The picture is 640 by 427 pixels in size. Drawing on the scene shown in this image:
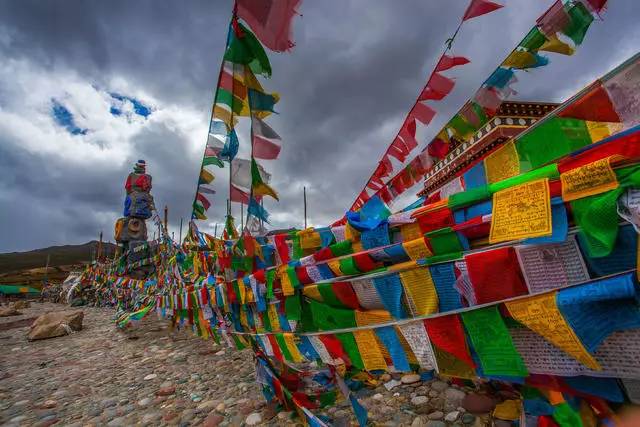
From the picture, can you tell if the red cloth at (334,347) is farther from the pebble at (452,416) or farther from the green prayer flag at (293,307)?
the pebble at (452,416)

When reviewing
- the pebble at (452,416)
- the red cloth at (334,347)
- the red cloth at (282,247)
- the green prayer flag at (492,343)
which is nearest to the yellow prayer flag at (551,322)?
the green prayer flag at (492,343)

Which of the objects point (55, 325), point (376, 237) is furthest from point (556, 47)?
point (55, 325)

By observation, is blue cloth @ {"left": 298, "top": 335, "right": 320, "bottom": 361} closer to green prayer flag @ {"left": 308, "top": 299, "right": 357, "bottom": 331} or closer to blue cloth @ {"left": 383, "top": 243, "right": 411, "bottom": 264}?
green prayer flag @ {"left": 308, "top": 299, "right": 357, "bottom": 331}

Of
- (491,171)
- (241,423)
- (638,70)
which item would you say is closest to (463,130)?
(491,171)

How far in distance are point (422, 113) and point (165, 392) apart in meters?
5.94

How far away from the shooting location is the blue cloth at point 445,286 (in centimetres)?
187

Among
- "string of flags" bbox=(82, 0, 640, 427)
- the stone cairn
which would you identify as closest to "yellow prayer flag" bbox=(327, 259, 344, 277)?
"string of flags" bbox=(82, 0, 640, 427)

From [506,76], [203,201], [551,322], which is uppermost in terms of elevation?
[203,201]

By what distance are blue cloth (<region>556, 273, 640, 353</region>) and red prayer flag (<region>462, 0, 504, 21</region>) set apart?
3911mm

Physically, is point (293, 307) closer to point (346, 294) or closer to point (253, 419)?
point (346, 294)

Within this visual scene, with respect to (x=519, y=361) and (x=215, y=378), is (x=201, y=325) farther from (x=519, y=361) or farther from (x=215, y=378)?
(x=519, y=361)

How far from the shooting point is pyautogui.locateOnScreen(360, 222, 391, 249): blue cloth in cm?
237

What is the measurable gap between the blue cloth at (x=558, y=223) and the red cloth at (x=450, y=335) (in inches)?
27.6

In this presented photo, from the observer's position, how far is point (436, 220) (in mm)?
2021
